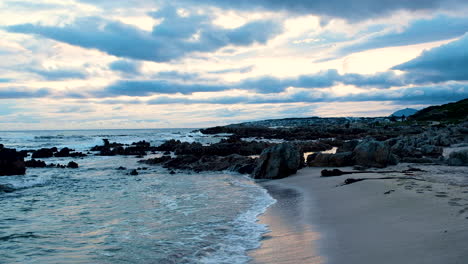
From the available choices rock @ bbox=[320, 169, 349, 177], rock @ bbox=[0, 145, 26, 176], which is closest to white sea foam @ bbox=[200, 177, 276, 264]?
rock @ bbox=[320, 169, 349, 177]

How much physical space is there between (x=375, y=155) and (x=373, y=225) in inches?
393

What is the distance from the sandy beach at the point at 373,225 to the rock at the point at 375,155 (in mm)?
4367

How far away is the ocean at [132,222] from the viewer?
6.47 m

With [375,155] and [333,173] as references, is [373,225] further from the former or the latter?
[375,155]

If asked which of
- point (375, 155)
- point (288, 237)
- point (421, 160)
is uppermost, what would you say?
point (375, 155)

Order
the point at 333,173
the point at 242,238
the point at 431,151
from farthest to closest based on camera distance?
the point at 431,151
the point at 333,173
the point at 242,238

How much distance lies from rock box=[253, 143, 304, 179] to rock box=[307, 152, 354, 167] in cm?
135

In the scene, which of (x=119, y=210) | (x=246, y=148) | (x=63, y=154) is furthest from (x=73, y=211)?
(x=63, y=154)

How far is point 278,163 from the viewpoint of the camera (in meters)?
17.2

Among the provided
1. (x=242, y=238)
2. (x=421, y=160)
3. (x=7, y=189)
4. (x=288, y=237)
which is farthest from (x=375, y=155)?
(x=7, y=189)

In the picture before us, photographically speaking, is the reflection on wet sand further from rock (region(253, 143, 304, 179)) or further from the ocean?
rock (region(253, 143, 304, 179))

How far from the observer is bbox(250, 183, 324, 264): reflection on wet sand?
18.2 ft

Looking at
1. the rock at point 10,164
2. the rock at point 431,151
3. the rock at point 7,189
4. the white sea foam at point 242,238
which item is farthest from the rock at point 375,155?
the rock at point 10,164

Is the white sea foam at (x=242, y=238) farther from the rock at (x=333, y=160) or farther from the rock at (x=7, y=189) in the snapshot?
the rock at (x=7, y=189)
